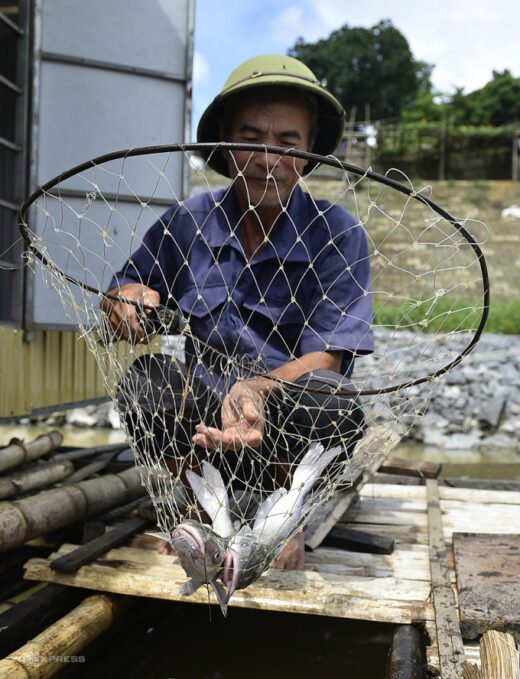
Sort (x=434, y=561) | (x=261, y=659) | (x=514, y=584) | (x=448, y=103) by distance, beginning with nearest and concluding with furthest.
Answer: (x=514, y=584)
(x=434, y=561)
(x=261, y=659)
(x=448, y=103)

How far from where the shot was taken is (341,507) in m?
2.47

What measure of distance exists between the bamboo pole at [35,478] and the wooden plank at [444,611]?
5.60 ft

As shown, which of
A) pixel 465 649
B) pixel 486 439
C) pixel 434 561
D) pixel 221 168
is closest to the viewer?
pixel 465 649

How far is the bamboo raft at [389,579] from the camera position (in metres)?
1.54

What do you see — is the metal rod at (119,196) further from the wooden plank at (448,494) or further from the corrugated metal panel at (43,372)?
the wooden plank at (448,494)

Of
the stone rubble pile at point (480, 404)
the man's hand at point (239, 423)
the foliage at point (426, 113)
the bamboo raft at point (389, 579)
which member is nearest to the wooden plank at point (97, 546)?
the bamboo raft at point (389, 579)

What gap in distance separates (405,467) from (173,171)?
225 cm

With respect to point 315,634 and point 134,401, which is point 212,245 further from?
point 315,634

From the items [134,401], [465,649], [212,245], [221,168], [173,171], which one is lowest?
[465,649]

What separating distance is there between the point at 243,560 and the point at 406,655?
50 cm

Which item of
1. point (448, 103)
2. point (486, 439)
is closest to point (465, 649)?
point (486, 439)

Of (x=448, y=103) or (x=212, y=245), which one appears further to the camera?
(x=448, y=103)

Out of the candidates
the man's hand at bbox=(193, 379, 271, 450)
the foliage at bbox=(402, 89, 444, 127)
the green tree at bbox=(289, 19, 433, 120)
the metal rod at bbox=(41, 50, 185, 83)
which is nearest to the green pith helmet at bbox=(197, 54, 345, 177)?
the man's hand at bbox=(193, 379, 271, 450)

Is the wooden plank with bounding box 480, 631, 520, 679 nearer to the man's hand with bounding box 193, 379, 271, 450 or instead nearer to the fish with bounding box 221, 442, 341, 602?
the fish with bounding box 221, 442, 341, 602
